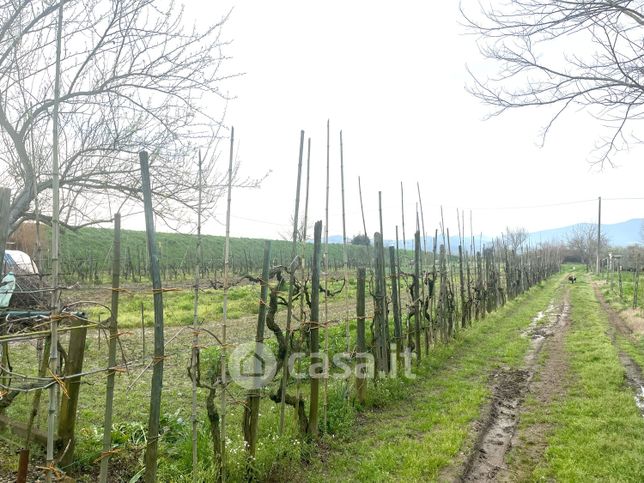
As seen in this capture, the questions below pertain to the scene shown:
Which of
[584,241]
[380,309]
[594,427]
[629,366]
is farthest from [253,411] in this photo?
[584,241]

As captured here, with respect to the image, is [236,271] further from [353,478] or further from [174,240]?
[353,478]

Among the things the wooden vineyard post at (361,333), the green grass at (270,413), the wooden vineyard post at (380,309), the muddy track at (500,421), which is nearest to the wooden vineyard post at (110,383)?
the green grass at (270,413)

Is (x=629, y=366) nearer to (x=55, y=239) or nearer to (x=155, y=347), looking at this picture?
(x=155, y=347)

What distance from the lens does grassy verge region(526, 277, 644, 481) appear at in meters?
3.83

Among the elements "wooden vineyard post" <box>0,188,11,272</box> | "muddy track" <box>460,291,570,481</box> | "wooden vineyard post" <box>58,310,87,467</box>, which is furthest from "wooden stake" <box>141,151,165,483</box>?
"muddy track" <box>460,291,570,481</box>

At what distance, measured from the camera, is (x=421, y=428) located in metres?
4.84

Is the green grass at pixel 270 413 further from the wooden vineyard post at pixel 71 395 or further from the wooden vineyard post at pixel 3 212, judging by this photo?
the wooden vineyard post at pixel 3 212

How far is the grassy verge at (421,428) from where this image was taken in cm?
390

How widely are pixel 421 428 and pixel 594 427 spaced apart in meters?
1.86

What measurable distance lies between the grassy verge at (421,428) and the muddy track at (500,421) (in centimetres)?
15

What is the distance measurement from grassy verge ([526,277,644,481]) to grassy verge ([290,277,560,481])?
2.61 feet

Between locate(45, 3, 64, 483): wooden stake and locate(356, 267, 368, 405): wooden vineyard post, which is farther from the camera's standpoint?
locate(356, 267, 368, 405): wooden vineyard post

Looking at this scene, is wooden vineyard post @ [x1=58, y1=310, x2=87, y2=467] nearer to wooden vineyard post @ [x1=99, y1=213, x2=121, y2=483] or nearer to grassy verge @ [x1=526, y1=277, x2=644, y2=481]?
wooden vineyard post @ [x1=99, y1=213, x2=121, y2=483]

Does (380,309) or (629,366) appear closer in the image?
(380,309)
